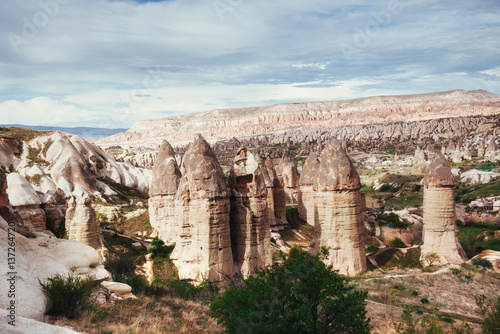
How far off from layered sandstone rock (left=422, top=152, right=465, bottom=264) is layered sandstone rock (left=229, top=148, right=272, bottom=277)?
697cm

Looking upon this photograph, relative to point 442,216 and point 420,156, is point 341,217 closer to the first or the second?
point 442,216

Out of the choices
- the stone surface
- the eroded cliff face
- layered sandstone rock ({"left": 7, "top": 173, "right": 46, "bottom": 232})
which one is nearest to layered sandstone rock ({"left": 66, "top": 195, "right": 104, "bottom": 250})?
layered sandstone rock ({"left": 7, "top": 173, "right": 46, "bottom": 232})

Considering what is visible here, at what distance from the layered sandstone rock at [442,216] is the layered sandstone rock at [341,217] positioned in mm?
3292

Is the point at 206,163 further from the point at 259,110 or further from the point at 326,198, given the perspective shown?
the point at 259,110

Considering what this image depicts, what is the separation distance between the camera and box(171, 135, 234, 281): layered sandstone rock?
1312cm

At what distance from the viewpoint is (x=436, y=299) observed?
38.2 ft

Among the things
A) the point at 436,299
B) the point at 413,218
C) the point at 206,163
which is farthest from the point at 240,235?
the point at 413,218

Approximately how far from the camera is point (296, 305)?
7.22m

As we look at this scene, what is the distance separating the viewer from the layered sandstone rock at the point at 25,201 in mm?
15539

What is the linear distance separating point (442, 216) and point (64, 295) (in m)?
14.2

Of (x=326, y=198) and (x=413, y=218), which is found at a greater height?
(x=326, y=198)

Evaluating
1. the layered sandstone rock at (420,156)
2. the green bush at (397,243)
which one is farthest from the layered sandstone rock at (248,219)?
the layered sandstone rock at (420,156)

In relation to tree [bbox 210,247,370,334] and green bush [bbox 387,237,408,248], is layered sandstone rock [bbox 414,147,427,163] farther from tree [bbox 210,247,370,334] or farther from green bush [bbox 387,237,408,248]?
tree [bbox 210,247,370,334]

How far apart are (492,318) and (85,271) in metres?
8.43
